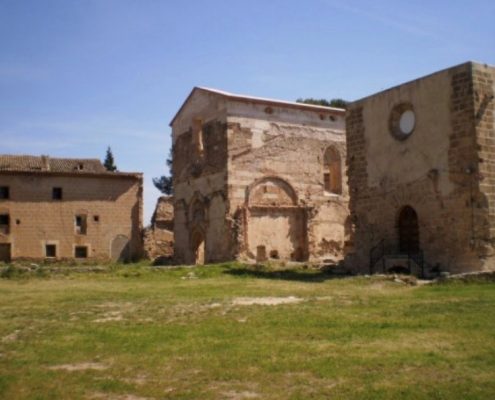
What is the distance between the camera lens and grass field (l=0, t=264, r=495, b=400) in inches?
219

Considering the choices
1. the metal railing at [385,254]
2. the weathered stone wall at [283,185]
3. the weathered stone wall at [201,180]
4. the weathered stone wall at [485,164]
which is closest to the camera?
the weathered stone wall at [485,164]

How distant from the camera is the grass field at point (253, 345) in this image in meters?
5.56

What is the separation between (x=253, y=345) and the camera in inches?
285

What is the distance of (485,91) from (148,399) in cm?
1361

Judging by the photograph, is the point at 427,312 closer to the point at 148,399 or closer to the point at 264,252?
the point at 148,399

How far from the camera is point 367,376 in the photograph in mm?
5734

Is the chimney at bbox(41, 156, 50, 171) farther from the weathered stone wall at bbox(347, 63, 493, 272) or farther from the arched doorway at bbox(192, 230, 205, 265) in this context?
the weathered stone wall at bbox(347, 63, 493, 272)

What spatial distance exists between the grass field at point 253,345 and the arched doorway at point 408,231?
436 cm

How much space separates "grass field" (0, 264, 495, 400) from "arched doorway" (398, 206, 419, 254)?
436cm

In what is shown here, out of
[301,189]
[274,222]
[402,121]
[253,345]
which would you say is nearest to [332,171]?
[301,189]

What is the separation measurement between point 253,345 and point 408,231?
1163 cm

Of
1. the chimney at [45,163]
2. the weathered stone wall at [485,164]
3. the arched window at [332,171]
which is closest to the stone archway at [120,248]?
the chimney at [45,163]

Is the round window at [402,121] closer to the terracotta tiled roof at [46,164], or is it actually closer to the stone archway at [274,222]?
the stone archway at [274,222]

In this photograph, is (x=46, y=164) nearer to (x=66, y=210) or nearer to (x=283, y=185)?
(x=66, y=210)
